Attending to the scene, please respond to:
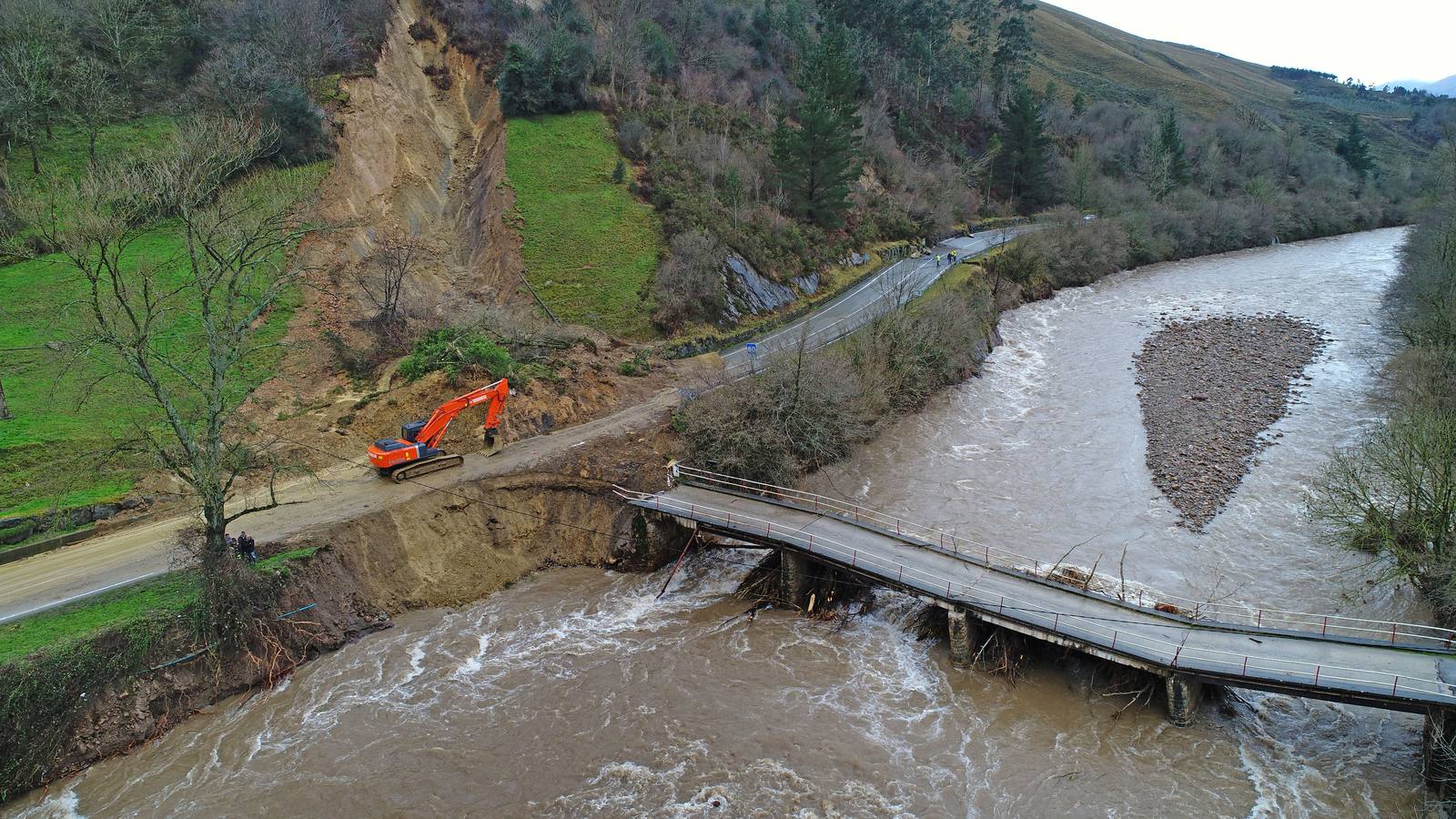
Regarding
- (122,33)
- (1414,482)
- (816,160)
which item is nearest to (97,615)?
(1414,482)

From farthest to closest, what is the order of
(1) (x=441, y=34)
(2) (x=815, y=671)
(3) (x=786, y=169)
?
(1) (x=441, y=34) < (3) (x=786, y=169) < (2) (x=815, y=671)

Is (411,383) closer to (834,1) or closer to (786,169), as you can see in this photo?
(786,169)

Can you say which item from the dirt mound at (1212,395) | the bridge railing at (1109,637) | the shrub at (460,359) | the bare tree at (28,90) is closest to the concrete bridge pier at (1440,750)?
the bridge railing at (1109,637)

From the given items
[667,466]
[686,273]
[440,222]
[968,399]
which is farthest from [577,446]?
[440,222]

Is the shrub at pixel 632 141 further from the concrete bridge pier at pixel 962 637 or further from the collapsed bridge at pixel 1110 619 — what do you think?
the concrete bridge pier at pixel 962 637

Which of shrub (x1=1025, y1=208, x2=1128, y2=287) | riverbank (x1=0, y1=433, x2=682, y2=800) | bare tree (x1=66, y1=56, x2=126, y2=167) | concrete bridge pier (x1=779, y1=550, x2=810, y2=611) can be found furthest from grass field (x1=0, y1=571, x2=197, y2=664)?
shrub (x1=1025, y1=208, x2=1128, y2=287)

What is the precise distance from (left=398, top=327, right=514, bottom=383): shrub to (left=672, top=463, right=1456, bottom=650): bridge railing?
7826mm

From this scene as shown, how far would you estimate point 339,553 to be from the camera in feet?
69.4

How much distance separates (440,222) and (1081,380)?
34654 mm

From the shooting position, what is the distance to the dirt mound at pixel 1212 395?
91.9 feet

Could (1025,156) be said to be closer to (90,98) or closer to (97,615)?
(90,98)

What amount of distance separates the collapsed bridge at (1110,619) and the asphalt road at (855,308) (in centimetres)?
787

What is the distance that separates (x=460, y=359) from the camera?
28547 millimetres

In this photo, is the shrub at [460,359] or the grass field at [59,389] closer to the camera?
the grass field at [59,389]
